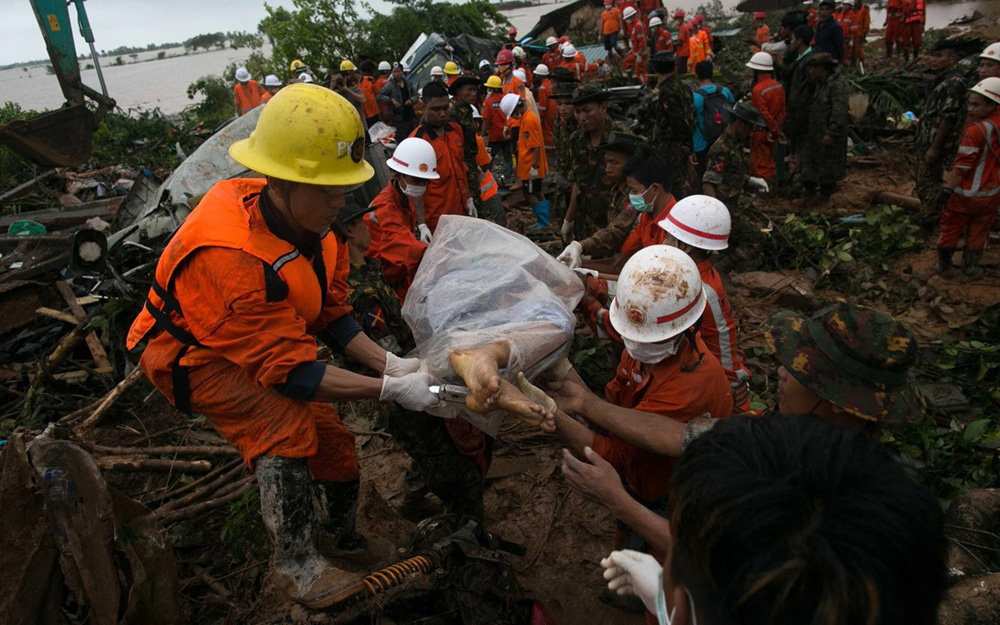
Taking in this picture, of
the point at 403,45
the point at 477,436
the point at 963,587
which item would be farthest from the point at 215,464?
the point at 403,45

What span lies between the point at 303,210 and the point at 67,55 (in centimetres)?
936

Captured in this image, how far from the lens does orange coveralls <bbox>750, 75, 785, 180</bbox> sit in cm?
759

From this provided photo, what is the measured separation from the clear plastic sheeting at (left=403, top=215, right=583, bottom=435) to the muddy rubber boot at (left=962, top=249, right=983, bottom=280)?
529cm

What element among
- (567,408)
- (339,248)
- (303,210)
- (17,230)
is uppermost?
(303,210)

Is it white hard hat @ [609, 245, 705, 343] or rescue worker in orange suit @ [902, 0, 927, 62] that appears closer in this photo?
white hard hat @ [609, 245, 705, 343]

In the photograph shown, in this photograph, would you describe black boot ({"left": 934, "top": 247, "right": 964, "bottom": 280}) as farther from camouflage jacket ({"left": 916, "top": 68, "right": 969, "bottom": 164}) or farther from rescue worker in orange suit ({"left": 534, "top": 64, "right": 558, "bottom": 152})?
rescue worker in orange suit ({"left": 534, "top": 64, "right": 558, "bottom": 152})

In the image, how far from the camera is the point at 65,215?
29.9 feet

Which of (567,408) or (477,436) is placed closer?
(567,408)

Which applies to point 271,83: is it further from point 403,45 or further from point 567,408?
point 567,408

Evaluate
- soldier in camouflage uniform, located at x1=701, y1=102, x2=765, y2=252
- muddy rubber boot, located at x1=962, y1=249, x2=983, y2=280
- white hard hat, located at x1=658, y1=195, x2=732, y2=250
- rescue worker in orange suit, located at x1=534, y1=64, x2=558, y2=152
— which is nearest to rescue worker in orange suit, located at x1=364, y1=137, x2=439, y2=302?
white hard hat, located at x1=658, y1=195, x2=732, y2=250

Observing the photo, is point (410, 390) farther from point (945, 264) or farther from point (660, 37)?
point (660, 37)

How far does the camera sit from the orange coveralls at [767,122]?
24.9 ft

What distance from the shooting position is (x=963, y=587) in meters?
1.98

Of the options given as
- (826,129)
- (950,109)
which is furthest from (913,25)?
(950,109)
